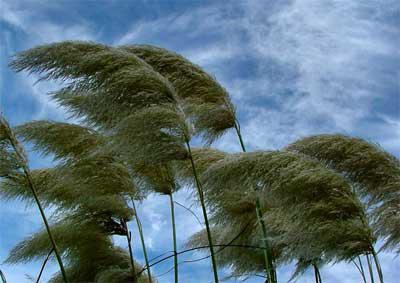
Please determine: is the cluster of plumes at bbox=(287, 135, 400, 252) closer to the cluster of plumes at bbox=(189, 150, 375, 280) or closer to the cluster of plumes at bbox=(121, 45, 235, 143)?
the cluster of plumes at bbox=(189, 150, 375, 280)

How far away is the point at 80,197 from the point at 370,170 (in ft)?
6.72

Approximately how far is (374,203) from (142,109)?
1.40 metres

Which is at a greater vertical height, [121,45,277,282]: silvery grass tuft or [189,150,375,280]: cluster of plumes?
[121,45,277,282]: silvery grass tuft

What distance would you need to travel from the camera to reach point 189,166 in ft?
14.5

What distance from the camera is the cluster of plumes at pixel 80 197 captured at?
418 cm

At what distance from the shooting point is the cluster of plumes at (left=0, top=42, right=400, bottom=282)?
3.30 m

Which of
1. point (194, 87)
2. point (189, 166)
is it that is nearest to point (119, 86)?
point (194, 87)

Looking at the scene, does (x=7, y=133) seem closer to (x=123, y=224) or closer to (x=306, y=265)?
(x=123, y=224)

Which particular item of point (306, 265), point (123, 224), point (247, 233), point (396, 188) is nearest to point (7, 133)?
point (123, 224)

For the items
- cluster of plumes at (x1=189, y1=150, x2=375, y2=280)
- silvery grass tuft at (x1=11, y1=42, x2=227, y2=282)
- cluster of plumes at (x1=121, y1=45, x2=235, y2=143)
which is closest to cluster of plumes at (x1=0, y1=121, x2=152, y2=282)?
silvery grass tuft at (x1=11, y1=42, x2=227, y2=282)

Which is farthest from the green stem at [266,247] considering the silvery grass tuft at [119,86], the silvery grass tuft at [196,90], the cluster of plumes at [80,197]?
the cluster of plumes at [80,197]

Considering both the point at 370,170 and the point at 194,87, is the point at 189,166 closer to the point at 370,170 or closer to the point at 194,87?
the point at 194,87

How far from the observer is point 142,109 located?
3.60m

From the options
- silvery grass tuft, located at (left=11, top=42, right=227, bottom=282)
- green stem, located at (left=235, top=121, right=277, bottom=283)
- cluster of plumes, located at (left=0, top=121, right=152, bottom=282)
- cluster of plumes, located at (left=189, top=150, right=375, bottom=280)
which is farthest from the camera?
cluster of plumes, located at (left=0, top=121, right=152, bottom=282)
